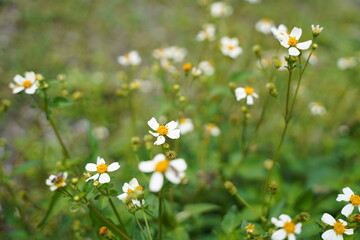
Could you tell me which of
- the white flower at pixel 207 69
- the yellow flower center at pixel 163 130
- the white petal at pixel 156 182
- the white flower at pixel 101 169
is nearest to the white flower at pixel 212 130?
the white flower at pixel 207 69

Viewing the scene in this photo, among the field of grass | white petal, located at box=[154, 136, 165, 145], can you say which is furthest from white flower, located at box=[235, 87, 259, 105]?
white petal, located at box=[154, 136, 165, 145]

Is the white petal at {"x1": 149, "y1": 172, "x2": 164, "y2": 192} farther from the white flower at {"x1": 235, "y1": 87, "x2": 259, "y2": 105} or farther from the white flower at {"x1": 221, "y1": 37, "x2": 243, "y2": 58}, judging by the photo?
the white flower at {"x1": 221, "y1": 37, "x2": 243, "y2": 58}

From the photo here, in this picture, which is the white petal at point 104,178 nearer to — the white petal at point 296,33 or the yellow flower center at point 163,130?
the yellow flower center at point 163,130

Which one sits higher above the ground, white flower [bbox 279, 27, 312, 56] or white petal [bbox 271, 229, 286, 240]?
white flower [bbox 279, 27, 312, 56]

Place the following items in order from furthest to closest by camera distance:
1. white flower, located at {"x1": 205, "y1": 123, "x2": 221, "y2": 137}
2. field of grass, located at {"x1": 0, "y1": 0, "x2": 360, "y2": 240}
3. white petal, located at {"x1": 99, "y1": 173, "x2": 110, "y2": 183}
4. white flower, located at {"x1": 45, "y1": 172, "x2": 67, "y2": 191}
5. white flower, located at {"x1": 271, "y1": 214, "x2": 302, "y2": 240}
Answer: white flower, located at {"x1": 205, "y1": 123, "x2": 221, "y2": 137} < field of grass, located at {"x1": 0, "y1": 0, "x2": 360, "y2": 240} < white flower, located at {"x1": 45, "y1": 172, "x2": 67, "y2": 191} < white petal, located at {"x1": 99, "y1": 173, "x2": 110, "y2": 183} < white flower, located at {"x1": 271, "y1": 214, "x2": 302, "y2": 240}

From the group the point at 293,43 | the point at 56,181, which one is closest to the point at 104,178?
the point at 56,181

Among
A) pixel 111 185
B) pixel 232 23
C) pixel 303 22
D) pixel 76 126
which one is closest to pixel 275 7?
pixel 303 22

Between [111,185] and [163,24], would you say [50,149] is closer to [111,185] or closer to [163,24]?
[111,185]

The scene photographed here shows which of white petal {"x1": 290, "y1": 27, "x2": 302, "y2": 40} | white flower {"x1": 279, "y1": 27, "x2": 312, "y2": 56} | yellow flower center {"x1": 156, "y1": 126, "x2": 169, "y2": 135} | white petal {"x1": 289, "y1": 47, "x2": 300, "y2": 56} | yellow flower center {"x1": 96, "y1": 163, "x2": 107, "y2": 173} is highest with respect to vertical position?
white petal {"x1": 290, "y1": 27, "x2": 302, "y2": 40}
